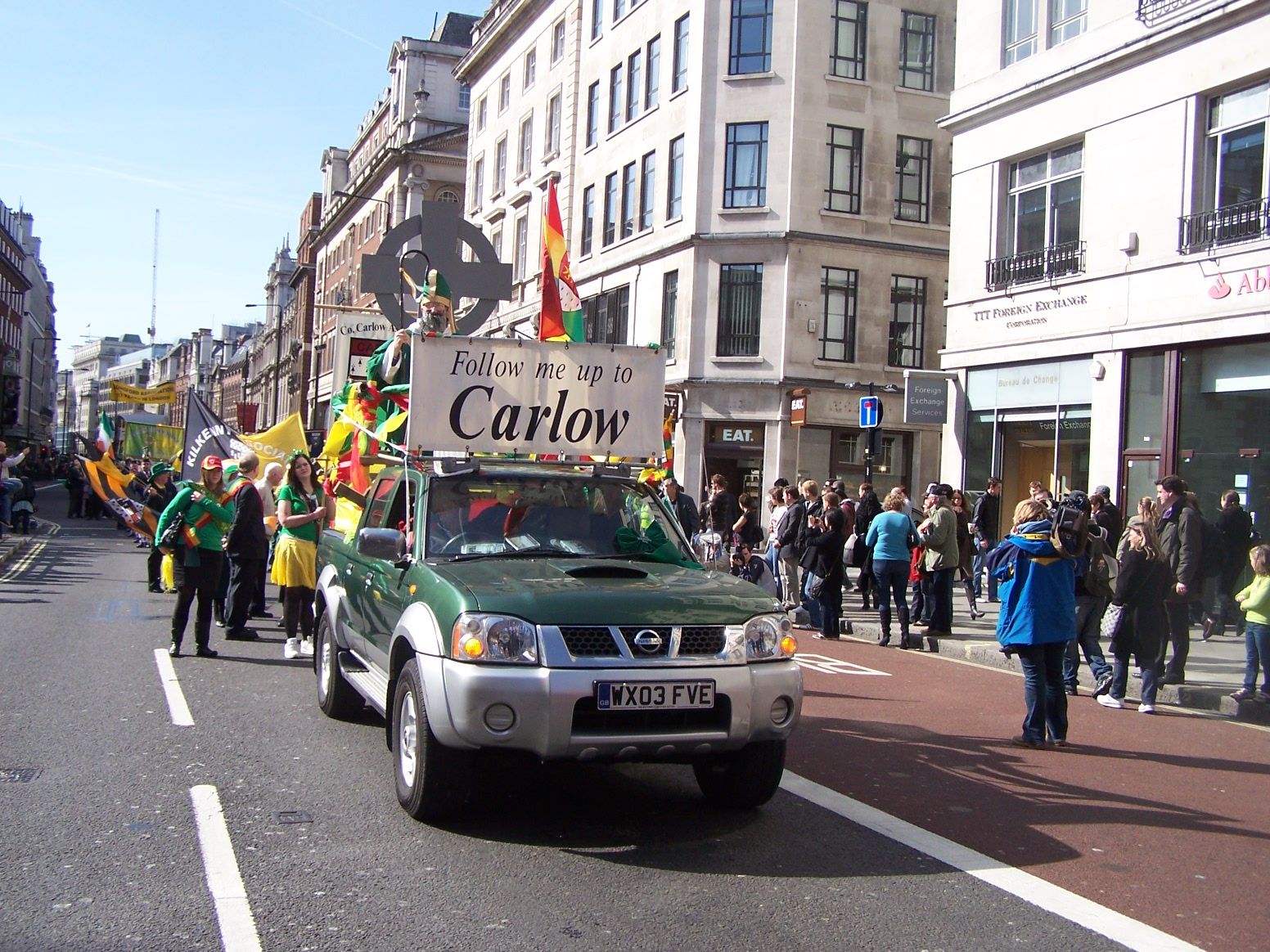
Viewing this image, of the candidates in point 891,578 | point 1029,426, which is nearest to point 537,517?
point 891,578

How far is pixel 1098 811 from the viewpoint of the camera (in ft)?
21.6

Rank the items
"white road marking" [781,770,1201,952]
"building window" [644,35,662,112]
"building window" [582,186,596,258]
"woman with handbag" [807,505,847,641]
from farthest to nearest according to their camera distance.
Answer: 1. "building window" [582,186,596,258]
2. "building window" [644,35,662,112]
3. "woman with handbag" [807,505,847,641]
4. "white road marking" [781,770,1201,952]

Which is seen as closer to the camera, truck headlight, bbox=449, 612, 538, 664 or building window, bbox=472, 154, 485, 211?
truck headlight, bbox=449, 612, 538, 664

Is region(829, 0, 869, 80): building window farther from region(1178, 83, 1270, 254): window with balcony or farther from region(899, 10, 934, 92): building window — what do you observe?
region(1178, 83, 1270, 254): window with balcony

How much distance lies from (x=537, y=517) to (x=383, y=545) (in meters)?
0.87

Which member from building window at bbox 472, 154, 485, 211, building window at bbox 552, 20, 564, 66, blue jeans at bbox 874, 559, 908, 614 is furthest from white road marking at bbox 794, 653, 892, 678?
building window at bbox 472, 154, 485, 211

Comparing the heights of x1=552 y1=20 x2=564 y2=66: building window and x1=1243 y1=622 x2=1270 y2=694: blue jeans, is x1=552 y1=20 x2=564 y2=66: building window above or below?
above

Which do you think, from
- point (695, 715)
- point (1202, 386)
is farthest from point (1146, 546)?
point (1202, 386)

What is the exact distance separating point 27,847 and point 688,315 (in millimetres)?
26522

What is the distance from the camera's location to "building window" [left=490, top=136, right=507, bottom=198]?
45500 mm

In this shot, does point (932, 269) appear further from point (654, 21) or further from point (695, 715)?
point (695, 715)

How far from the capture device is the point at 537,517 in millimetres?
6773

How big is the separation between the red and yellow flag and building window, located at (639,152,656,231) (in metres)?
22.9

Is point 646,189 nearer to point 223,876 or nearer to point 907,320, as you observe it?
point 907,320
